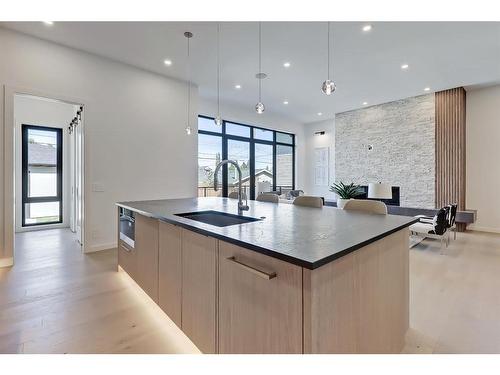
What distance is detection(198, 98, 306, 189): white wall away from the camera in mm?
6649

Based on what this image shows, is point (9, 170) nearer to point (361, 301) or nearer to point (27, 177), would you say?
point (27, 177)

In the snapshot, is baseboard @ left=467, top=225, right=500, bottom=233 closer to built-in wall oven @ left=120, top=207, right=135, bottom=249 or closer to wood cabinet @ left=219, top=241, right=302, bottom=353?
wood cabinet @ left=219, top=241, right=302, bottom=353

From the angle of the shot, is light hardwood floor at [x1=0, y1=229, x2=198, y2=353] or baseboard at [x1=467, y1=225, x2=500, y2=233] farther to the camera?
baseboard at [x1=467, y1=225, x2=500, y2=233]

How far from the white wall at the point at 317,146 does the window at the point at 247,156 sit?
650mm

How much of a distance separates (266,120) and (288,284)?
7483 millimetres

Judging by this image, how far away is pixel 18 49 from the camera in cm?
347

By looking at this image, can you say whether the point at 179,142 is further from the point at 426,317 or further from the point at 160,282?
the point at 426,317

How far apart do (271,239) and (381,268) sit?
0.70 m

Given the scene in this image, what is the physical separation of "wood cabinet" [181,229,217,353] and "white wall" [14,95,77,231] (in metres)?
5.34

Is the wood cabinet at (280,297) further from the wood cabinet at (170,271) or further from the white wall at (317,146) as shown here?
the white wall at (317,146)

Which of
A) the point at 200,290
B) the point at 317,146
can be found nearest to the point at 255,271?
the point at 200,290

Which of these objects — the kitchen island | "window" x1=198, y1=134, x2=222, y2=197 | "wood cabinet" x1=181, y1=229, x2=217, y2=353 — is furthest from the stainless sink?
"window" x1=198, y1=134, x2=222, y2=197

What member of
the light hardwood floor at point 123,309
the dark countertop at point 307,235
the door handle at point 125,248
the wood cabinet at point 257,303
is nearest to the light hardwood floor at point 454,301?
the light hardwood floor at point 123,309
